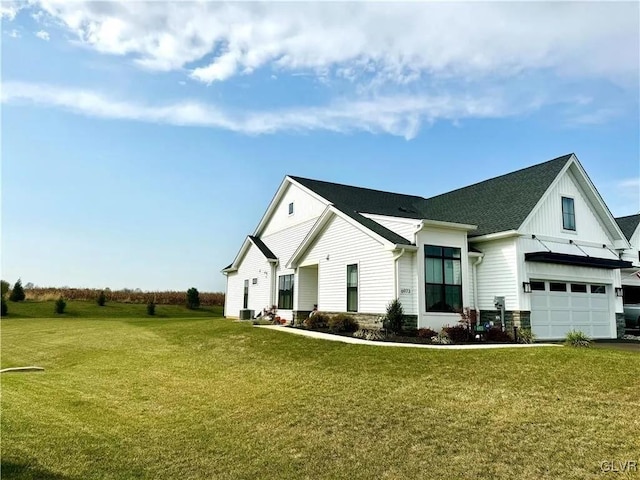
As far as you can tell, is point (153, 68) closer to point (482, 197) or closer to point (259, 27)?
point (259, 27)

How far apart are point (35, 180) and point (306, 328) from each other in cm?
1157

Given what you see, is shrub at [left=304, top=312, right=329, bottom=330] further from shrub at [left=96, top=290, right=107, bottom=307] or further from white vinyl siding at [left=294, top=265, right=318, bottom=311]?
shrub at [left=96, top=290, right=107, bottom=307]

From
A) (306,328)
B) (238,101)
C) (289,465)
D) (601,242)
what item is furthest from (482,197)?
(289,465)

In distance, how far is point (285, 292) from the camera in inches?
909

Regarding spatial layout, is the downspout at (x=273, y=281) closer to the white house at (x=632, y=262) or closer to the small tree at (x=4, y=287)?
the white house at (x=632, y=262)

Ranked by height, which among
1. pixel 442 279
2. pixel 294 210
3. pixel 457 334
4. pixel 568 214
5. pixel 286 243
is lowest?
pixel 457 334

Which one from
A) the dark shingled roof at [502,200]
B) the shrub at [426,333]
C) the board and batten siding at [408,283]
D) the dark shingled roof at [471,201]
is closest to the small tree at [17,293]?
the dark shingled roof at [471,201]

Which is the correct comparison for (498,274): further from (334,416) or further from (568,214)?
(334,416)

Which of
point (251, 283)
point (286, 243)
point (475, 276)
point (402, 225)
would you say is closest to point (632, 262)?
point (475, 276)

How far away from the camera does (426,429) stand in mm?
6473

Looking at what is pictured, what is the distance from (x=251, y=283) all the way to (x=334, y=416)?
2027 cm

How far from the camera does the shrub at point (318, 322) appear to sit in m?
17.7

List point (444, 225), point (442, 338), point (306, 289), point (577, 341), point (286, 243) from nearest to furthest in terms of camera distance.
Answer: point (577, 341), point (442, 338), point (444, 225), point (306, 289), point (286, 243)

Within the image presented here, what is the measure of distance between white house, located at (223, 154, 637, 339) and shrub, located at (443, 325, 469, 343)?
692mm
